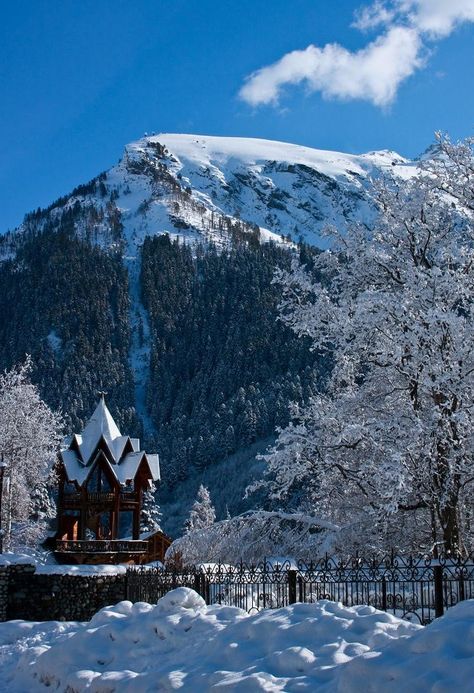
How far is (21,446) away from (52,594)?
1480 centimetres

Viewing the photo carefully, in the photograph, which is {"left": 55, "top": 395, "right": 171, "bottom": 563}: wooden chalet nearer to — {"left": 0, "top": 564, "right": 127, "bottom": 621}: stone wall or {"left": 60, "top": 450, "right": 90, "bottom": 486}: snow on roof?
{"left": 60, "top": 450, "right": 90, "bottom": 486}: snow on roof

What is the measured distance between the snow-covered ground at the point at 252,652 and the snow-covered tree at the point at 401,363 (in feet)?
18.6

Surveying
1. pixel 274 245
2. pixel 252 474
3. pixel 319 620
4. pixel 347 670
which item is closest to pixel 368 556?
pixel 319 620

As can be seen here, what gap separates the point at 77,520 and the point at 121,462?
3.41m

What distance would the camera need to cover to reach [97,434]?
31.9 m

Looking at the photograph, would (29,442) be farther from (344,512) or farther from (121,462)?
(344,512)

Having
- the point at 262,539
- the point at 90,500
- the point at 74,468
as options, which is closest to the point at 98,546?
the point at 90,500

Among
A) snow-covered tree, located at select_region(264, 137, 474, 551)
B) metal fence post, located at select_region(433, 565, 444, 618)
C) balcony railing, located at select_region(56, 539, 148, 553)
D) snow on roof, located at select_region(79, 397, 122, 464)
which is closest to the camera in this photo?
metal fence post, located at select_region(433, 565, 444, 618)

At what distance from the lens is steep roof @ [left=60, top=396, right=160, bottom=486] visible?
31000 millimetres

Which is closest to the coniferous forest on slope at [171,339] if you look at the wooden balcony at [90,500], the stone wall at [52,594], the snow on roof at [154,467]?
the snow on roof at [154,467]

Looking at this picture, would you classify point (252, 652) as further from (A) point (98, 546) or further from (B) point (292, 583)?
(A) point (98, 546)

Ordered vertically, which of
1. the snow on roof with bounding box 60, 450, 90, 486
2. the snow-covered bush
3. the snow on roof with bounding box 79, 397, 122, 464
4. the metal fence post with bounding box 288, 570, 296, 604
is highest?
the snow on roof with bounding box 79, 397, 122, 464

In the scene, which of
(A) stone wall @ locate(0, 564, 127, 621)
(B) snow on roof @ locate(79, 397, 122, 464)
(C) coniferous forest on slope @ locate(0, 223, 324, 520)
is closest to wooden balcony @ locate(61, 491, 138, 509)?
(B) snow on roof @ locate(79, 397, 122, 464)

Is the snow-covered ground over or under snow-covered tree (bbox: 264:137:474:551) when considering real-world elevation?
under
